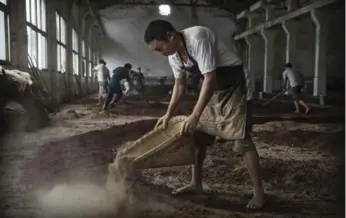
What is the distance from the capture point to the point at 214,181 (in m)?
1.92

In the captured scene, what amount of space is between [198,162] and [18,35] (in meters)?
0.92

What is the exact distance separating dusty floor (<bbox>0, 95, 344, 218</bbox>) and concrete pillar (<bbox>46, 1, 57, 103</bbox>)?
0.35 feet

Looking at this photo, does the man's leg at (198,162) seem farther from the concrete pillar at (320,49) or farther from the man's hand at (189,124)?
the concrete pillar at (320,49)

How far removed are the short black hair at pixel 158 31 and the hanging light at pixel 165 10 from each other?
4.3 inches

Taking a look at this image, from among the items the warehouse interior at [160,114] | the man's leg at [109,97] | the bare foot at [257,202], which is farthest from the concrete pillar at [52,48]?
the bare foot at [257,202]

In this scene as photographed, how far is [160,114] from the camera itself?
6.10 feet

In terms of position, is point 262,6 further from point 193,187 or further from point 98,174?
point 98,174

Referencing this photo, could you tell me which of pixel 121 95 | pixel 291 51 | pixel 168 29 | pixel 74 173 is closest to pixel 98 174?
pixel 74 173

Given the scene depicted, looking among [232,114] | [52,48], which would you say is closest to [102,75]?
[52,48]

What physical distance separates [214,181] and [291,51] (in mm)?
679

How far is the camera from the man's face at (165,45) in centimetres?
176

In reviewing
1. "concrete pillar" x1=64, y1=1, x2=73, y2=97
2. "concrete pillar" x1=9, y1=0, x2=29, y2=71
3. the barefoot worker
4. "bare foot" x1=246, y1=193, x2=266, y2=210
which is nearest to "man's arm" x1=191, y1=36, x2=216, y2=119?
the barefoot worker

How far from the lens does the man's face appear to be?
1.76m

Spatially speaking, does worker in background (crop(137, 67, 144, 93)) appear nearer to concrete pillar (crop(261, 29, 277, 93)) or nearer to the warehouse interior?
the warehouse interior
